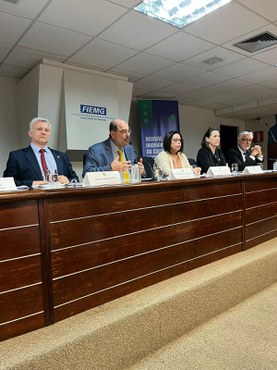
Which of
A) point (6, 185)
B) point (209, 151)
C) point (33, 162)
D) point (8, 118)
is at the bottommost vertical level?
point (6, 185)

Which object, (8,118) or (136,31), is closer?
(136,31)

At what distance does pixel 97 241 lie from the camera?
1434 mm

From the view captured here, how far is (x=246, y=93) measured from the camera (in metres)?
6.04

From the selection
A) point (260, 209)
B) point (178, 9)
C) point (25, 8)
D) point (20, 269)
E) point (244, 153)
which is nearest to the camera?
point (20, 269)

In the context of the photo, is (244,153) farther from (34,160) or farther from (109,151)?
(34,160)

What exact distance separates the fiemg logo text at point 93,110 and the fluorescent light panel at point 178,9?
173 cm

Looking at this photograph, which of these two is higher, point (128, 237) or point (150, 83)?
point (150, 83)

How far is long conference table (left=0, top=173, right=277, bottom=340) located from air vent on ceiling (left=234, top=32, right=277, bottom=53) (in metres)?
2.38

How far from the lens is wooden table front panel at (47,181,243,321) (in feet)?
4.34

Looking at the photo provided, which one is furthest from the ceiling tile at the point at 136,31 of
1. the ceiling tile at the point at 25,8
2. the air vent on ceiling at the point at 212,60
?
the air vent on ceiling at the point at 212,60

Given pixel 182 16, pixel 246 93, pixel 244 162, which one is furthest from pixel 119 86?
pixel 246 93

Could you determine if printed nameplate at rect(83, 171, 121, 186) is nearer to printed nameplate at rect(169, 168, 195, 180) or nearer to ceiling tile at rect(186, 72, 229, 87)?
printed nameplate at rect(169, 168, 195, 180)

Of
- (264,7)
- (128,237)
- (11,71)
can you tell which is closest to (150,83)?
(11,71)

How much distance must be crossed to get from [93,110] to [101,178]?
10.2 feet
